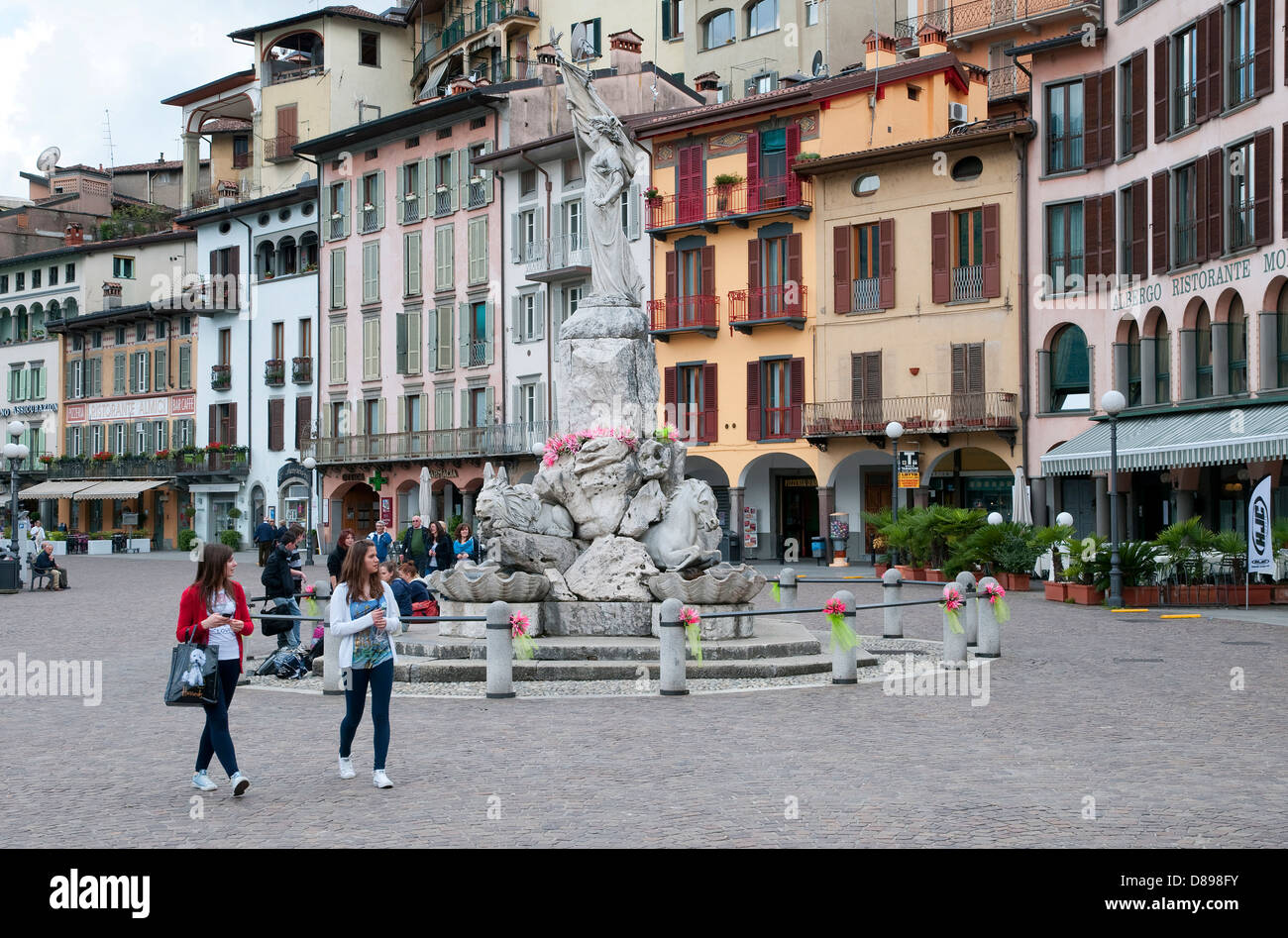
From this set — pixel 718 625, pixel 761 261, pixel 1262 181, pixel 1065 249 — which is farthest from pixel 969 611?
pixel 761 261

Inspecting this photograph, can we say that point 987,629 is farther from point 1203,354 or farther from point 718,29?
point 718,29

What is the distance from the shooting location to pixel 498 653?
45.1 feet

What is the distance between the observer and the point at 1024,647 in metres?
18.0

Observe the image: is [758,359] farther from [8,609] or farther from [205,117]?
[205,117]

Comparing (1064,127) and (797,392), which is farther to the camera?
(797,392)

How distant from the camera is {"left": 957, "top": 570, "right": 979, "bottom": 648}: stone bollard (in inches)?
675

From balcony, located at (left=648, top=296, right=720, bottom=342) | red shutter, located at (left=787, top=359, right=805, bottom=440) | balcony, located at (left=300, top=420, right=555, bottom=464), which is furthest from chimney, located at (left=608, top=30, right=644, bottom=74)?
red shutter, located at (left=787, top=359, right=805, bottom=440)

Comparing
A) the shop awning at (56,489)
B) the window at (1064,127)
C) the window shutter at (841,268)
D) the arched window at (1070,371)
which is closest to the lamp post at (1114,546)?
the arched window at (1070,371)

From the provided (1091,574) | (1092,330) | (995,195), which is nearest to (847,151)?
(995,195)

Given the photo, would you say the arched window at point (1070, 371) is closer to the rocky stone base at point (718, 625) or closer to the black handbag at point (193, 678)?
the rocky stone base at point (718, 625)

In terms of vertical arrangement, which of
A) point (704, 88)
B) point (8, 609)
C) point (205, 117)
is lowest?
point (8, 609)

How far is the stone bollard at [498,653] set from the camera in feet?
45.1

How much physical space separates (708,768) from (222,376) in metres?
55.6

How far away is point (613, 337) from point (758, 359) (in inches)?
1064
